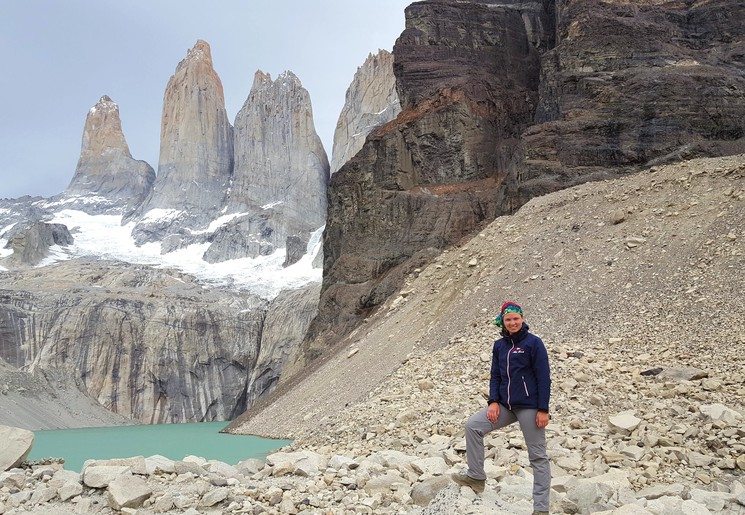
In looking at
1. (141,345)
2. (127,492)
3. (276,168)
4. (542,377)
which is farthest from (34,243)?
(542,377)

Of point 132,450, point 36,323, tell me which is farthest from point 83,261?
point 132,450

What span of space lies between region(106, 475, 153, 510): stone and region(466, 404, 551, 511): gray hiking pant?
3426mm

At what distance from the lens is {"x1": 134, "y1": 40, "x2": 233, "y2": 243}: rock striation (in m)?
109

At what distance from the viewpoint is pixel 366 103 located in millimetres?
91812

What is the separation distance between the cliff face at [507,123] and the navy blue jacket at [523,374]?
25.1 metres

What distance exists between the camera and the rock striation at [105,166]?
123 metres

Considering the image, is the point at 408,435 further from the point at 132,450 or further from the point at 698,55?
the point at 698,55

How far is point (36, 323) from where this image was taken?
210ft

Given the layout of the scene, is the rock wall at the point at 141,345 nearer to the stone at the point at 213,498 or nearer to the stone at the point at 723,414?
the stone at the point at 723,414

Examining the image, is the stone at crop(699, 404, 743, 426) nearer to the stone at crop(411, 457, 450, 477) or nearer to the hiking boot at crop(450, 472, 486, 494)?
the stone at crop(411, 457, 450, 477)

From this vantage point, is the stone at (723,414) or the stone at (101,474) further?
the stone at (723,414)

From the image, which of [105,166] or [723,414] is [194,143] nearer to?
[105,166]

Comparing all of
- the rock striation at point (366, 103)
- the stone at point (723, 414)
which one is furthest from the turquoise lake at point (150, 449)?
the rock striation at point (366, 103)

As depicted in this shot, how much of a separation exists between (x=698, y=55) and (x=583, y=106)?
7.02 m
